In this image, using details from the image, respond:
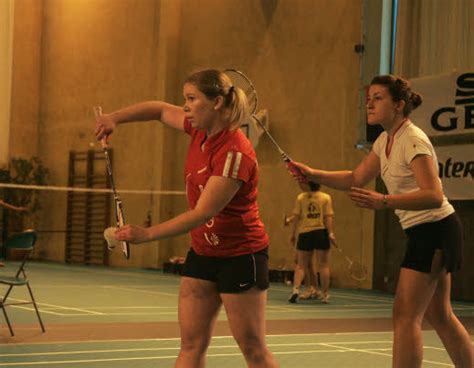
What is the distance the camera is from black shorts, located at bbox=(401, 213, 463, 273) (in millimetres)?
4867

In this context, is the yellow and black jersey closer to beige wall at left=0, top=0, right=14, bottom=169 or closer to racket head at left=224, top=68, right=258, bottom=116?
racket head at left=224, top=68, right=258, bottom=116

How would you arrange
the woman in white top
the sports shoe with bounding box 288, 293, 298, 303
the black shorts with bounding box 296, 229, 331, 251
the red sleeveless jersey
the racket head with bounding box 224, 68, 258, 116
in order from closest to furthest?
the red sleeveless jersey → the woman in white top → the racket head with bounding box 224, 68, 258, 116 → the sports shoe with bounding box 288, 293, 298, 303 → the black shorts with bounding box 296, 229, 331, 251

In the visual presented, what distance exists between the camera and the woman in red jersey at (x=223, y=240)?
419 centimetres

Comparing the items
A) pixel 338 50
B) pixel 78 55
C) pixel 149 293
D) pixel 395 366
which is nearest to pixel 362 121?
pixel 338 50

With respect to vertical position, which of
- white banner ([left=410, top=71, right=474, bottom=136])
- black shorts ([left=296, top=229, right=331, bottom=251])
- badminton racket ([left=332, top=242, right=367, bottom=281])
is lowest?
badminton racket ([left=332, top=242, right=367, bottom=281])

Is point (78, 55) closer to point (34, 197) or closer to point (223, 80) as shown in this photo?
point (34, 197)

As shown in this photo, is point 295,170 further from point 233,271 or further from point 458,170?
point 458,170

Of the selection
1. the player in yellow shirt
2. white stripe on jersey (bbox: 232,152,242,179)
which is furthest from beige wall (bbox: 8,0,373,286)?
white stripe on jersey (bbox: 232,152,242,179)

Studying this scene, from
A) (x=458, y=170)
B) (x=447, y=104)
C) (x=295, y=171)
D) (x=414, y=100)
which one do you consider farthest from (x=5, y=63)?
(x=458, y=170)

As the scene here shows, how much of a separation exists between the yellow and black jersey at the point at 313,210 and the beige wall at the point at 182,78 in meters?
3.57

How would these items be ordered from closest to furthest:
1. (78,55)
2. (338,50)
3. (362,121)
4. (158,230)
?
(158,230) < (362,121) < (338,50) < (78,55)

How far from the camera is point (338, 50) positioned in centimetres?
1709

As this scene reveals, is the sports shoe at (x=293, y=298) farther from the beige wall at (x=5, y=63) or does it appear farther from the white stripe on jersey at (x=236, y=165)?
the white stripe on jersey at (x=236, y=165)

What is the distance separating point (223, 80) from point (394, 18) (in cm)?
1252
